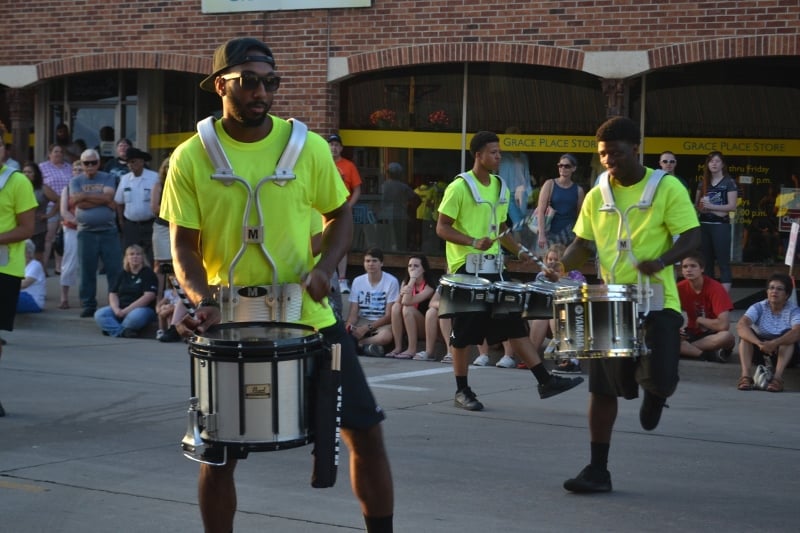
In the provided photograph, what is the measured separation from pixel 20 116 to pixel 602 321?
1530 cm

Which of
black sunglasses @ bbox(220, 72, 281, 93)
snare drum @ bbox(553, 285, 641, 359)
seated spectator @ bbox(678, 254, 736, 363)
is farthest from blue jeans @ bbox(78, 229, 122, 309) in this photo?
black sunglasses @ bbox(220, 72, 281, 93)

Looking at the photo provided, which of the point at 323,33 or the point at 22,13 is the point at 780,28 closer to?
the point at 323,33

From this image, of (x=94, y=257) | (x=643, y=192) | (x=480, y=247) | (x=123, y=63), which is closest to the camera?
(x=643, y=192)

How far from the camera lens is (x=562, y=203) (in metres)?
14.8

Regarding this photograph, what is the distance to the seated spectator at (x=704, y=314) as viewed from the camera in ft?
40.7

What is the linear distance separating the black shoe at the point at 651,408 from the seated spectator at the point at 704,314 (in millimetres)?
5127

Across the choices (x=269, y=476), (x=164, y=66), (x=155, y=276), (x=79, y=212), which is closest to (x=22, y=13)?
(x=164, y=66)

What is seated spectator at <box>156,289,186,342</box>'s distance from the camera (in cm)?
1473

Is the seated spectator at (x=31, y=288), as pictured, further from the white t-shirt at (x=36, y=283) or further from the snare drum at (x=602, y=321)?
the snare drum at (x=602, y=321)

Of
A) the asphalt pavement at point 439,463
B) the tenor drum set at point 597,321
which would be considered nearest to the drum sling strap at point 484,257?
the asphalt pavement at point 439,463

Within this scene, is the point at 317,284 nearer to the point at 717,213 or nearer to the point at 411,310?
the point at 411,310

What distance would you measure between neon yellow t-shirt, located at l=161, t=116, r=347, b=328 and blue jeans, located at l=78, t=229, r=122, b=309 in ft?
37.2

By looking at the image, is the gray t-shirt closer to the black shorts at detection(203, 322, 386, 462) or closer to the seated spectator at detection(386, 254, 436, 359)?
the seated spectator at detection(386, 254, 436, 359)

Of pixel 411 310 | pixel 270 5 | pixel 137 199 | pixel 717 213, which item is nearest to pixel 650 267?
pixel 411 310
